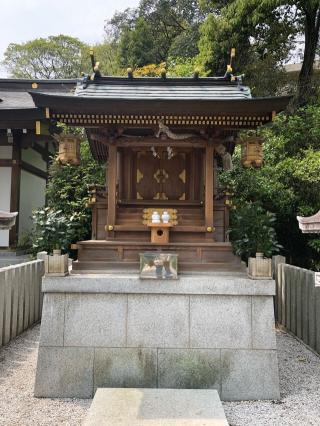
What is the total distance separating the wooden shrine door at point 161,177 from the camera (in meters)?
6.32

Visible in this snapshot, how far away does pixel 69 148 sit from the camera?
5824 millimetres

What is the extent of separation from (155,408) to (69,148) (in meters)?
4.17

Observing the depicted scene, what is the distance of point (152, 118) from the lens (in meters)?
5.40

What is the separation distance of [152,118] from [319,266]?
7.29 meters

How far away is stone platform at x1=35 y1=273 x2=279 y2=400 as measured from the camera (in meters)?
4.52

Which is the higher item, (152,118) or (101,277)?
(152,118)

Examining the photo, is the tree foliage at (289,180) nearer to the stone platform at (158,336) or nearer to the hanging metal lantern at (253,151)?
the hanging metal lantern at (253,151)

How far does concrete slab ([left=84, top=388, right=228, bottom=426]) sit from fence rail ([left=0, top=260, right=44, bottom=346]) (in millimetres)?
2478

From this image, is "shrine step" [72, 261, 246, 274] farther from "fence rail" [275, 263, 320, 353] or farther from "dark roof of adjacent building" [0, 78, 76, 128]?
"dark roof of adjacent building" [0, 78, 76, 128]

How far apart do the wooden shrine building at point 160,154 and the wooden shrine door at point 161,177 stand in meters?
0.02

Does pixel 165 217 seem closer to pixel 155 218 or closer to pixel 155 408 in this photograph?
pixel 155 218

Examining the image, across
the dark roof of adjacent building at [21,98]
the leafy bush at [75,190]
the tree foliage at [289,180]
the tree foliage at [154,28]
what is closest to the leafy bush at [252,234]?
the tree foliage at [289,180]

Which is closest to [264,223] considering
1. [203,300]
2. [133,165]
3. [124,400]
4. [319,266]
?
[203,300]

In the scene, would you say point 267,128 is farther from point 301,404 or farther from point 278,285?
point 301,404
